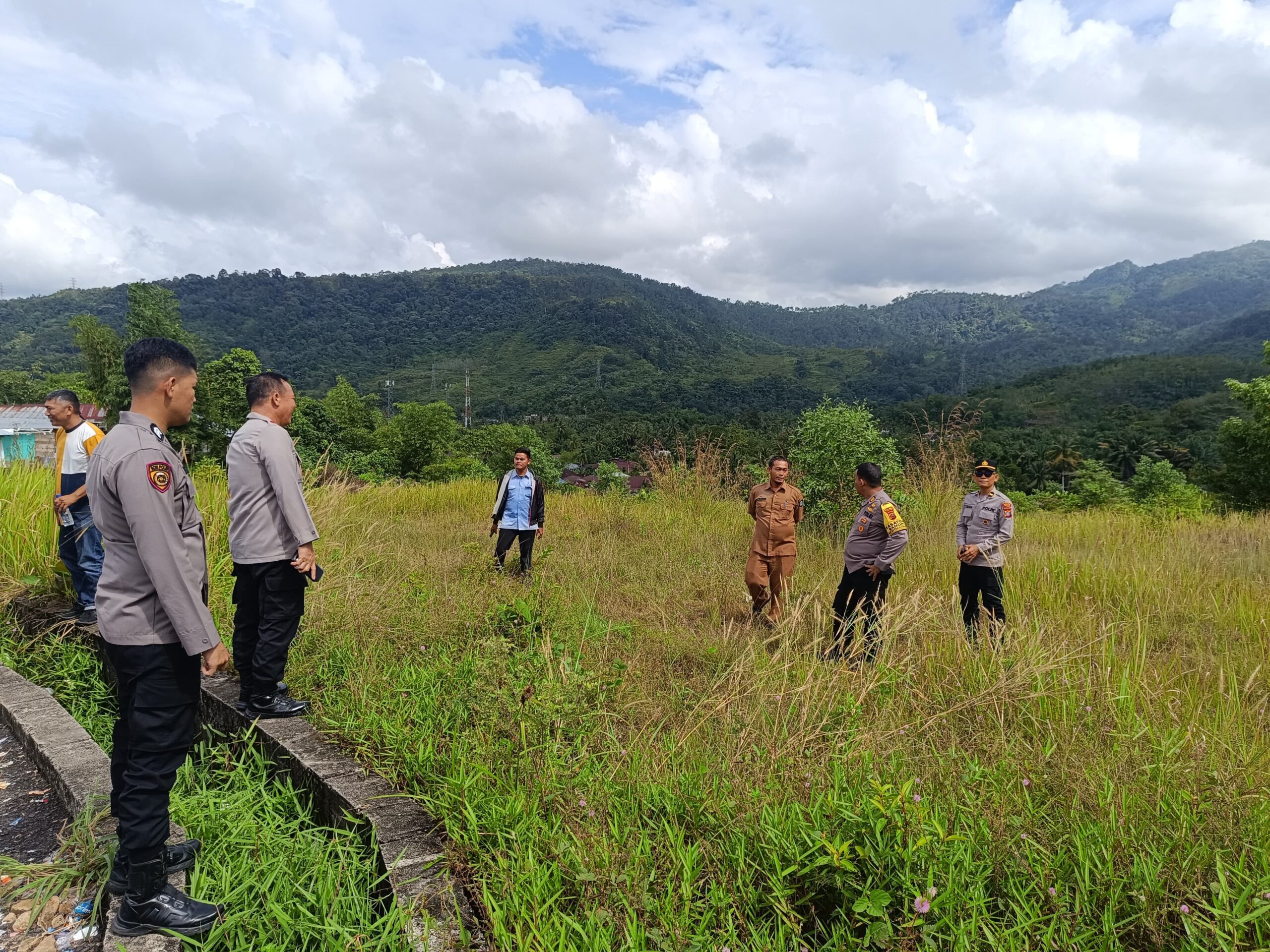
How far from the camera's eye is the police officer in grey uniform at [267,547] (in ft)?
9.65

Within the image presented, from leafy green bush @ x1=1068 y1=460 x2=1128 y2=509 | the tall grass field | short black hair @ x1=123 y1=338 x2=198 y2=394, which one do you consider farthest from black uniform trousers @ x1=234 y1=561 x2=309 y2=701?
leafy green bush @ x1=1068 y1=460 x2=1128 y2=509

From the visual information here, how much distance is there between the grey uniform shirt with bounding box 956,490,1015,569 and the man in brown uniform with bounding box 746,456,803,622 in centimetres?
115

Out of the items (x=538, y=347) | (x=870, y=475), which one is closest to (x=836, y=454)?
(x=870, y=475)

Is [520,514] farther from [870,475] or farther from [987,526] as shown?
[987,526]

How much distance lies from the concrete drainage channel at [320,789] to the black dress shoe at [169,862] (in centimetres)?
7

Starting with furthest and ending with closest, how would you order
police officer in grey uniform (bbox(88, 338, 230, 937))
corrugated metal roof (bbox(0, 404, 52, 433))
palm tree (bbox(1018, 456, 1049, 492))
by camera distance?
palm tree (bbox(1018, 456, 1049, 492)) < corrugated metal roof (bbox(0, 404, 52, 433)) < police officer in grey uniform (bbox(88, 338, 230, 937))

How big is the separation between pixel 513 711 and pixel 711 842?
3.28 feet

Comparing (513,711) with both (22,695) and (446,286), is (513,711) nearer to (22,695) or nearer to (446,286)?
(22,695)

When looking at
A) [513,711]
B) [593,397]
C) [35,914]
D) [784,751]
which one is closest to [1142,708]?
[784,751]

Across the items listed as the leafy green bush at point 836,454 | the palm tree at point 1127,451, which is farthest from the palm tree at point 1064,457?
the leafy green bush at point 836,454

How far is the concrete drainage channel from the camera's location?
1.80 meters

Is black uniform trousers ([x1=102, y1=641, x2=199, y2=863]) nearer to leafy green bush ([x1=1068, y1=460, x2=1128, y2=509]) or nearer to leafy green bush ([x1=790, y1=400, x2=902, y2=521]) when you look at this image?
leafy green bush ([x1=790, y1=400, x2=902, y2=521])

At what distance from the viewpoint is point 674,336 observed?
15538cm

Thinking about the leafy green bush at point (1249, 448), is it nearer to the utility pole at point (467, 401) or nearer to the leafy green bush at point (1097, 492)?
the leafy green bush at point (1097, 492)
